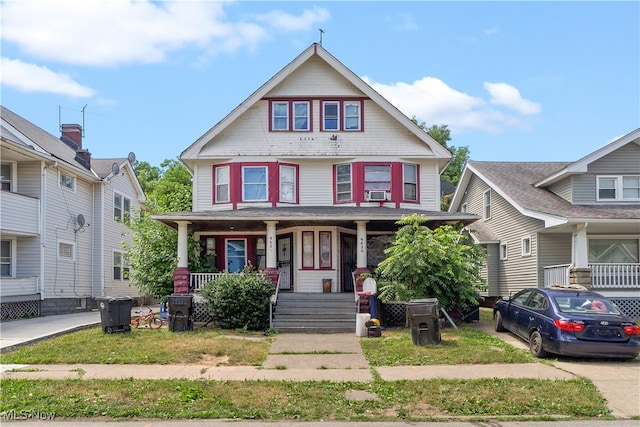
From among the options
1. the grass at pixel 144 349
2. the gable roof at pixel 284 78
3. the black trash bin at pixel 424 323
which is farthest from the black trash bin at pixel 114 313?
the gable roof at pixel 284 78

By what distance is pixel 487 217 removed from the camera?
24.9 m

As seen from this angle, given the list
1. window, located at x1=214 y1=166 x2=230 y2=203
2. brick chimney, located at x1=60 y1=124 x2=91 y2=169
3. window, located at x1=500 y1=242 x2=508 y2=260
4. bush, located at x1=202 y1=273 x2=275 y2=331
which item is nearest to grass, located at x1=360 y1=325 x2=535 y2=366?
bush, located at x1=202 y1=273 x2=275 y2=331

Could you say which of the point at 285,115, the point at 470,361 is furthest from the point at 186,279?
the point at 470,361

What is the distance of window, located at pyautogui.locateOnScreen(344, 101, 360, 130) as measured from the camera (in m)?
20.5

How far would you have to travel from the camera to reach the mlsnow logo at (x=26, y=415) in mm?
7238

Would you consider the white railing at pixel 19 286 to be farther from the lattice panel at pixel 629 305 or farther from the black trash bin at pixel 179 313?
the lattice panel at pixel 629 305

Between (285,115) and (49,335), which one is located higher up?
(285,115)

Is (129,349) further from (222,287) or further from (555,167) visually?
(555,167)

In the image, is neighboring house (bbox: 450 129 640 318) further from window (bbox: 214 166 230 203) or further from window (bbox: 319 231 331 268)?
window (bbox: 214 166 230 203)

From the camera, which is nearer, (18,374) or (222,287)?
(18,374)

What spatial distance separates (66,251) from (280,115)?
10.4 metres

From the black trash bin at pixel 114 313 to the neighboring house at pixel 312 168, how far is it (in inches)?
220

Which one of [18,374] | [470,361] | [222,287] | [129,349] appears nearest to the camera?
[18,374]

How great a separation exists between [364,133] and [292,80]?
3.28 m
